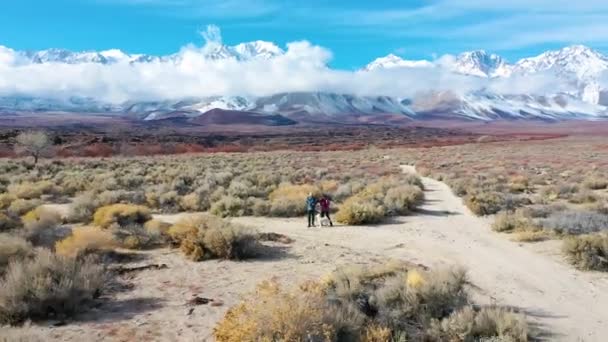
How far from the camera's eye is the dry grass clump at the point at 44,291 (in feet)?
29.7

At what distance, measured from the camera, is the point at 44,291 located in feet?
30.4

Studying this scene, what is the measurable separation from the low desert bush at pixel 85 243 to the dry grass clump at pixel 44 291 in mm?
2367

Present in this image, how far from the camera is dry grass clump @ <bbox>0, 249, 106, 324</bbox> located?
9039 millimetres

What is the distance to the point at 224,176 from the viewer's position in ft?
107

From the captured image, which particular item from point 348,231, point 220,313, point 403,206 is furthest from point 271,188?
point 220,313

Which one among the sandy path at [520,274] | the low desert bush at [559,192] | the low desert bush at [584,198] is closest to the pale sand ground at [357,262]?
the sandy path at [520,274]

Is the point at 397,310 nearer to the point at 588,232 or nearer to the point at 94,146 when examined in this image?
the point at 588,232

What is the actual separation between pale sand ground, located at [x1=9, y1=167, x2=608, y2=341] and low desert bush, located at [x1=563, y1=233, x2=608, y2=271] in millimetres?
371

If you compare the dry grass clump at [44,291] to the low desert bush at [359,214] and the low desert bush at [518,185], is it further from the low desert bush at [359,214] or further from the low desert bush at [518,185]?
the low desert bush at [518,185]

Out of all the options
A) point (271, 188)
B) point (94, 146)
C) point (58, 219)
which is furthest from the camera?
point (94, 146)

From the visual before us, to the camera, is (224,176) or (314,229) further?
(224,176)

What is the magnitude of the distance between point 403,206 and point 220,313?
45.7 feet

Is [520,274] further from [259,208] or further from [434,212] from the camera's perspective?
[259,208]

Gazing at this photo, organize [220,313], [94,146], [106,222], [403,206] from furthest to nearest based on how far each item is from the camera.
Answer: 1. [94,146]
2. [403,206]
3. [106,222]
4. [220,313]
